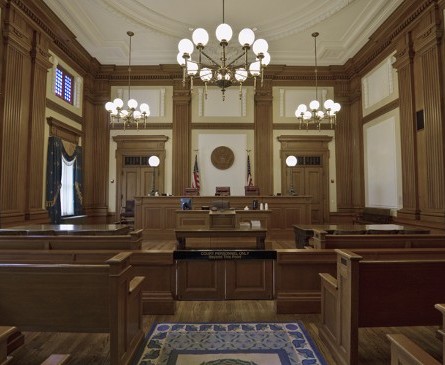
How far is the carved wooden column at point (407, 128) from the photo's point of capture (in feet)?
20.7

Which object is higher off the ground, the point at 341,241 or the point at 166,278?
the point at 341,241

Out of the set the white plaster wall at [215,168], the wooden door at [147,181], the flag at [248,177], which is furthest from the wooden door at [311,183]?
the wooden door at [147,181]

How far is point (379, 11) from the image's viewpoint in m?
6.95

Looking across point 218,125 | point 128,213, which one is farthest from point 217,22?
point 128,213

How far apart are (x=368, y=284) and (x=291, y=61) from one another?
27.8 ft

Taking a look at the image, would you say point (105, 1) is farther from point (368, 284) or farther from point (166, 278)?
point (368, 284)

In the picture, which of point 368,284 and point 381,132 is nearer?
point 368,284

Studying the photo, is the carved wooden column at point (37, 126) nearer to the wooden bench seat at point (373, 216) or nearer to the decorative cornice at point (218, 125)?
the decorative cornice at point (218, 125)

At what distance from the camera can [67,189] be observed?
7.95 metres

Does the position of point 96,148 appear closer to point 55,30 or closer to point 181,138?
point 181,138

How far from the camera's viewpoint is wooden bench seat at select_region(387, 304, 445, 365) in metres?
1.28

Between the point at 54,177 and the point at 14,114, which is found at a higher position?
the point at 14,114

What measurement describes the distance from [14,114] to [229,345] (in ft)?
18.6

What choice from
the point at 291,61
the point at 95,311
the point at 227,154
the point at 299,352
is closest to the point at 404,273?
the point at 299,352
